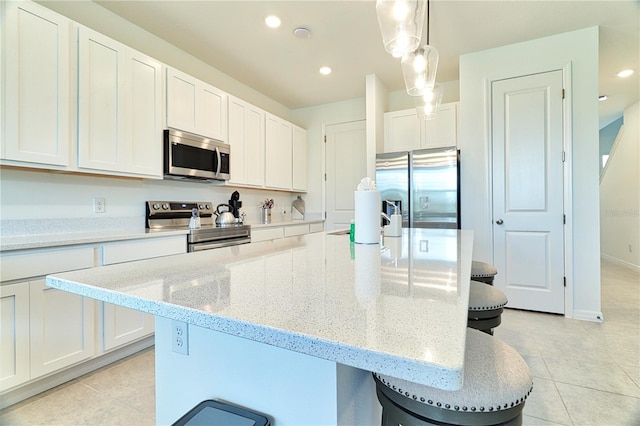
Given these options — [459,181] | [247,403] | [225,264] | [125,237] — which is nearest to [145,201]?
[125,237]

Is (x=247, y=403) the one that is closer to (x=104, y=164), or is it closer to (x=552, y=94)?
(x=104, y=164)

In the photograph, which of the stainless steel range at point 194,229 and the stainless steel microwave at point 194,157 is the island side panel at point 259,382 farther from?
the stainless steel microwave at point 194,157

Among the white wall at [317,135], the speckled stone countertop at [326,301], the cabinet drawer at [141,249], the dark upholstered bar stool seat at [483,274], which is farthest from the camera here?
the white wall at [317,135]

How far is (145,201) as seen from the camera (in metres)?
2.69

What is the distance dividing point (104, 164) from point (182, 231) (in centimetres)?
72

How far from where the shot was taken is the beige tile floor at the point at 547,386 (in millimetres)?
1526

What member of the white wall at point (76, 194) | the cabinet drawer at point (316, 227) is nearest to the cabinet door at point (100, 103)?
the white wall at point (76, 194)

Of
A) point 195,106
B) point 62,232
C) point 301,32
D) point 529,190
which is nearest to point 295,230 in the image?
point 195,106

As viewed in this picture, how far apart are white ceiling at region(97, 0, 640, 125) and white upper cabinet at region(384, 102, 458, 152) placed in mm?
488

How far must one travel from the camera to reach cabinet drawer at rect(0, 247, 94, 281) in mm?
1549

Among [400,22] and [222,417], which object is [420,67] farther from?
[222,417]

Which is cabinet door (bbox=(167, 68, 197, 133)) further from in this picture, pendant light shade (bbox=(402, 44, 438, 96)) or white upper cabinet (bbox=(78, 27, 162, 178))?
pendant light shade (bbox=(402, 44, 438, 96))

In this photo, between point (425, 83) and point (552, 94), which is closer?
point (425, 83)

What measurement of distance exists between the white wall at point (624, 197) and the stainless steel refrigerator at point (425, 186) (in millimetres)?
3691
